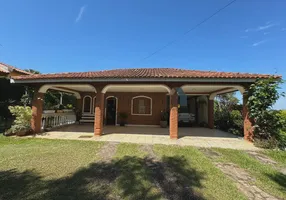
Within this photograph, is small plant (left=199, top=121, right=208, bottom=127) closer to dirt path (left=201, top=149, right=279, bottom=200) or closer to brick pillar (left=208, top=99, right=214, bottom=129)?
brick pillar (left=208, top=99, right=214, bottom=129)

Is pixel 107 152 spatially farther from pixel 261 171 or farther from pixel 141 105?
pixel 141 105

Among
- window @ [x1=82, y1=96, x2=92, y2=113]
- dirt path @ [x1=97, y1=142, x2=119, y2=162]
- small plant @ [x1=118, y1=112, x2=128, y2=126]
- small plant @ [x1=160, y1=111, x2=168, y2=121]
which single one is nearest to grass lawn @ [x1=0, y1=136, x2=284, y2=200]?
dirt path @ [x1=97, y1=142, x2=119, y2=162]

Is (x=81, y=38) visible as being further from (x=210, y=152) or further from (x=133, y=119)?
(x=210, y=152)

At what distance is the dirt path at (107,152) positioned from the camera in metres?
5.17

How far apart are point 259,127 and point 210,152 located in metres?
3.26

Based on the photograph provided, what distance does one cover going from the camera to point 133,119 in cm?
1374

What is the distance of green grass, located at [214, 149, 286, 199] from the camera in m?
3.40

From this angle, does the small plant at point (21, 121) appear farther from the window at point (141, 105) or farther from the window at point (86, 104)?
the window at point (141, 105)

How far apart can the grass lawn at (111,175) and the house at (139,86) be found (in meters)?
3.11

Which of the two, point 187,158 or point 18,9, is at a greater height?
point 18,9

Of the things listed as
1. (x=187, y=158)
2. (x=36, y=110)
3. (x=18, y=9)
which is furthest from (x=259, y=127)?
(x=18, y=9)

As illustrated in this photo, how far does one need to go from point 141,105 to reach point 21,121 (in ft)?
27.1

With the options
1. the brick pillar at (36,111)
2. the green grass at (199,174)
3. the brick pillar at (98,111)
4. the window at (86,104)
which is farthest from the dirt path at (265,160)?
the window at (86,104)

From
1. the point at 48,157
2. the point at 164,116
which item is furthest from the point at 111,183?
the point at 164,116
